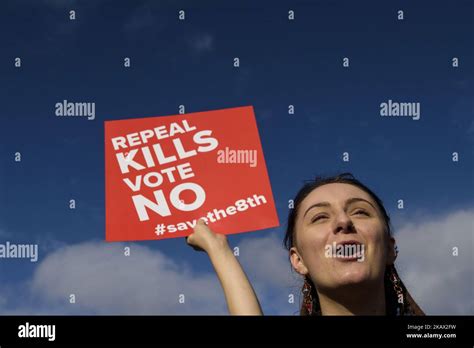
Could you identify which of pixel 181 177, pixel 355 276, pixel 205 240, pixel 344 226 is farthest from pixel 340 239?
pixel 181 177

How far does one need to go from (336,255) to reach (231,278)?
0.60 metres

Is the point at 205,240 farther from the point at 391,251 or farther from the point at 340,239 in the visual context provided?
the point at 391,251

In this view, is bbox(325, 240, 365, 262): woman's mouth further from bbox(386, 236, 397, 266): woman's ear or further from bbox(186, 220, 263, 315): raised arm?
bbox(186, 220, 263, 315): raised arm

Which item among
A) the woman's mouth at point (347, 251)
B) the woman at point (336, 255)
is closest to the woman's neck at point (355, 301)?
the woman at point (336, 255)

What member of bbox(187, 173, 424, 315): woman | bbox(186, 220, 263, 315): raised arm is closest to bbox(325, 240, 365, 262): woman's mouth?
bbox(187, 173, 424, 315): woman

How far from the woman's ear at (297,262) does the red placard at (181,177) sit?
250 millimetres

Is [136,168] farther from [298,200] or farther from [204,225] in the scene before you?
[298,200]

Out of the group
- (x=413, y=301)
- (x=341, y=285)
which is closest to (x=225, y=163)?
(x=341, y=285)

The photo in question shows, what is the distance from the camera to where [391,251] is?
11.7 feet

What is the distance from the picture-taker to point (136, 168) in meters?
3.96

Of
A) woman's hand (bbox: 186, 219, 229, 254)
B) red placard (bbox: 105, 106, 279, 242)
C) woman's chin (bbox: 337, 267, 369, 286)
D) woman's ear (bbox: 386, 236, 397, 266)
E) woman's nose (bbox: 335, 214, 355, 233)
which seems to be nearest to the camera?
woman's chin (bbox: 337, 267, 369, 286)

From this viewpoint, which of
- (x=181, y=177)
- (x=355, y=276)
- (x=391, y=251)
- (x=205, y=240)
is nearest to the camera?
(x=355, y=276)

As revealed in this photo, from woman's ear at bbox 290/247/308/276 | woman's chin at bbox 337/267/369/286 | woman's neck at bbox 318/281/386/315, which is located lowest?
woman's neck at bbox 318/281/386/315

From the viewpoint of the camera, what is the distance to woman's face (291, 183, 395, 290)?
10.9 feet
